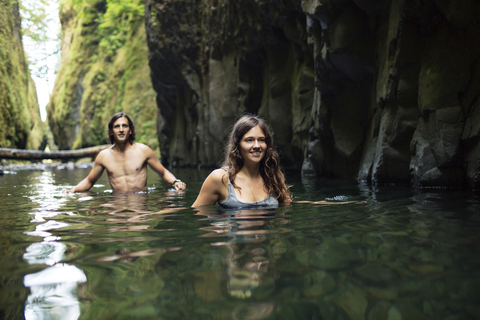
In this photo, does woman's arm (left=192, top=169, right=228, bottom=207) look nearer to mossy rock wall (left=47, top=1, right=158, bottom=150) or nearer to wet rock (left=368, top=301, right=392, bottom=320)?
wet rock (left=368, top=301, right=392, bottom=320)

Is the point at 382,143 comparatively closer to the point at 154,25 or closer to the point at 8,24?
the point at 154,25

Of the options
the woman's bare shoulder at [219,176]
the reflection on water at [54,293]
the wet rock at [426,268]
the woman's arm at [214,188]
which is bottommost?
the wet rock at [426,268]

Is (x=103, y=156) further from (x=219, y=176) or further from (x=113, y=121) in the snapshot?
(x=219, y=176)

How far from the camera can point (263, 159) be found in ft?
12.5

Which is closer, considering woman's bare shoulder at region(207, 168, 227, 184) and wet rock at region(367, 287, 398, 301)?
wet rock at region(367, 287, 398, 301)

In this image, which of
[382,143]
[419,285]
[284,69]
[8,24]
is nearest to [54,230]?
[419,285]

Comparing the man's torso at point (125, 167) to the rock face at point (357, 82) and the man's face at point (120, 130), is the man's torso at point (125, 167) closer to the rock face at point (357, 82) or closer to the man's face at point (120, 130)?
the man's face at point (120, 130)

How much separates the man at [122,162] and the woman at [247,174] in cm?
245

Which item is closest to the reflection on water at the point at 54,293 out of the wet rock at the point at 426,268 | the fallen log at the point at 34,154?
the wet rock at the point at 426,268

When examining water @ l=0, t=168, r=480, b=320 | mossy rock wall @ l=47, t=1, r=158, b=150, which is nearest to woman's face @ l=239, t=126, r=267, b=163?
water @ l=0, t=168, r=480, b=320

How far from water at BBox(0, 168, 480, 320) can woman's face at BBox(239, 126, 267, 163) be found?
597 mm

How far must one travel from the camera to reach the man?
597 cm

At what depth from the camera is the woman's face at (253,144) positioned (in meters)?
3.50

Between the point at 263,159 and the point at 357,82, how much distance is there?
4.60m
